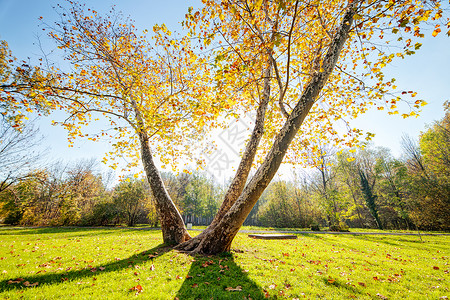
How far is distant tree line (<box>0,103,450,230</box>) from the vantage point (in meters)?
19.4

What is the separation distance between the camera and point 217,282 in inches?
156

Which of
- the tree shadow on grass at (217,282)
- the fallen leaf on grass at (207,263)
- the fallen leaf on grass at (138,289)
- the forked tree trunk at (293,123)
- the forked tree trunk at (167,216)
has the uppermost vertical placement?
the forked tree trunk at (293,123)

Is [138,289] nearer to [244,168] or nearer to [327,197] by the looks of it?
[244,168]

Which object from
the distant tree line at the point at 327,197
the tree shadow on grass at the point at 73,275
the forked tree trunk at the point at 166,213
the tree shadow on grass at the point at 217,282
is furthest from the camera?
the distant tree line at the point at 327,197

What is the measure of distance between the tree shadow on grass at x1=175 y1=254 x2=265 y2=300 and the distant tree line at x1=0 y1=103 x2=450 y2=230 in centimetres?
1265

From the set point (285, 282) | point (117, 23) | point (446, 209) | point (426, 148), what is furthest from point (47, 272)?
point (426, 148)

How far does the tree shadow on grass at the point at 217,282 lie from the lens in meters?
3.39

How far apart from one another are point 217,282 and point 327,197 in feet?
62.6

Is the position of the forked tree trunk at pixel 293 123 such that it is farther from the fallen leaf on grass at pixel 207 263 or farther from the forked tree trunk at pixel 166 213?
the forked tree trunk at pixel 166 213

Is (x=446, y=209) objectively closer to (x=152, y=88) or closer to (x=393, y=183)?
(x=393, y=183)

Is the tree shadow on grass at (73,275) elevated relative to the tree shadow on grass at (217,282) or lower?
elevated

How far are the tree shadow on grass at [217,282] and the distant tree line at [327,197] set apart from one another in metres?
12.6

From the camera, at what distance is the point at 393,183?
26.7m

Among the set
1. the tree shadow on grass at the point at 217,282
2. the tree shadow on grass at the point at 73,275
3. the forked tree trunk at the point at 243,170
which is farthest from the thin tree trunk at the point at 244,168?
the tree shadow on grass at the point at 73,275
